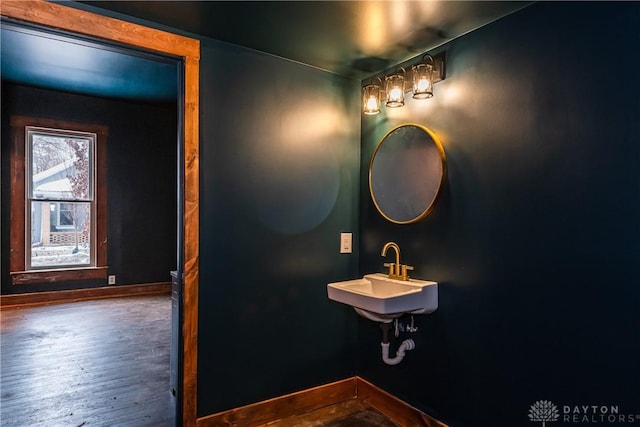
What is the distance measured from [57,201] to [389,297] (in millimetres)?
4753

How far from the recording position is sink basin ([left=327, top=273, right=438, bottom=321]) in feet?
6.57

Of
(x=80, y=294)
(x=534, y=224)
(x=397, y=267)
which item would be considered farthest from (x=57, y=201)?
(x=534, y=224)

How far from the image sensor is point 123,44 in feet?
6.32

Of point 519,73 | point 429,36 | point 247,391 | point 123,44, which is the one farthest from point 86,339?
point 519,73

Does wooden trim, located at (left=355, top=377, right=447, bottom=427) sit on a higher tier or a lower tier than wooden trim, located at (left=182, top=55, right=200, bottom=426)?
lower

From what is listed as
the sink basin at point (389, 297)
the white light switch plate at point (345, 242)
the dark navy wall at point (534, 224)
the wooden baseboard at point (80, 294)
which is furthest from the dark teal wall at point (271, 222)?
the wooden baseboard at point (80, 294)

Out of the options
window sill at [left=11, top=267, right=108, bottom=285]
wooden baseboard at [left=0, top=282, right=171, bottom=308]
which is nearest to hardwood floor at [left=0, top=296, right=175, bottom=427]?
wooden baseboard at [left=0, top=282, right=171, bottom=308]

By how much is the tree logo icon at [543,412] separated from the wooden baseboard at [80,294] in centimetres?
496

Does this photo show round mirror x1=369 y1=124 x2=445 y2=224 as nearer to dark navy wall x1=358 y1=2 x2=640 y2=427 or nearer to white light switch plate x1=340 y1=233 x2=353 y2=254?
dark navy wall x1=358 y1=2 x2=640 y2=427

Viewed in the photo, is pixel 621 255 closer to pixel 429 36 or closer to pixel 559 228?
pixel 559 228

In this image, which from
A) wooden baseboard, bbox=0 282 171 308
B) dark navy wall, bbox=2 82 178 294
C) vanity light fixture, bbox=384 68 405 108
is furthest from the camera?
dark navy wall, bbox=2 82 178 294

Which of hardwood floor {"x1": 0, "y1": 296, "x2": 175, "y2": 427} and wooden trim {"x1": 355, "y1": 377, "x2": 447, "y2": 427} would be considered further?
hardwood floor {"x1": 0, "y1": 296, "x2": 175, "y2": 427}

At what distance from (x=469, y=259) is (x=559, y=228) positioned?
48 centimetres

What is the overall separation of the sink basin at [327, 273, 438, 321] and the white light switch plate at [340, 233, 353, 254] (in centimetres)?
31
